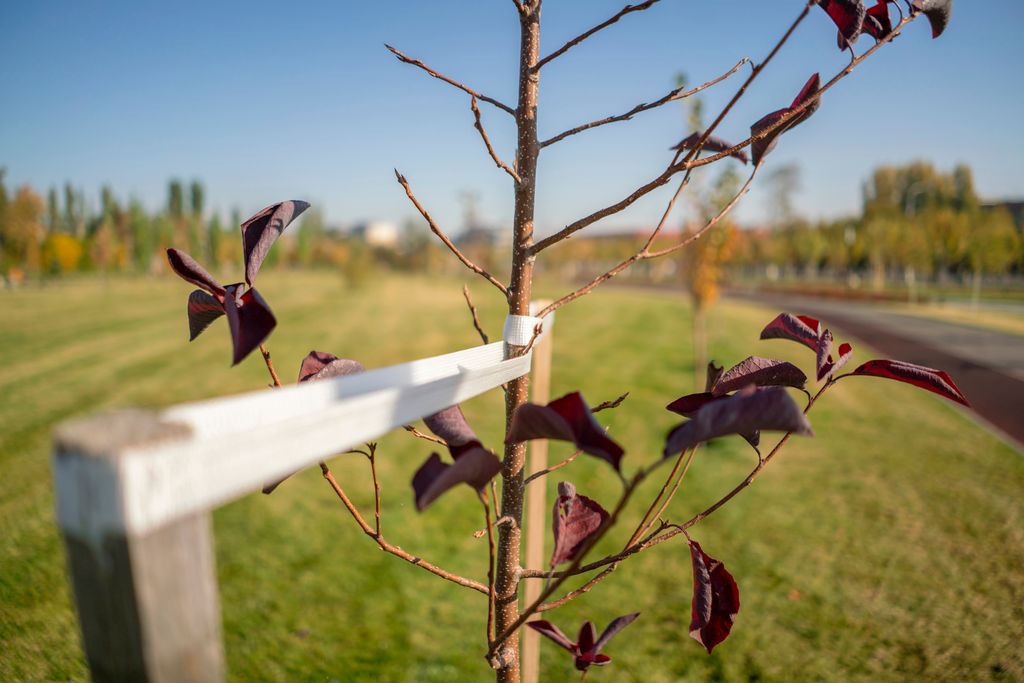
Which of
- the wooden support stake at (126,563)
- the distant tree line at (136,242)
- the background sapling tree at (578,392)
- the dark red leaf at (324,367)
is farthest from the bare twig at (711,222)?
the distant tree line at (136,242)

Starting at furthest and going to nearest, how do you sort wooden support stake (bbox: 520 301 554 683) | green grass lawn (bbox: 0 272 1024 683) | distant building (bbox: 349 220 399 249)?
1. distant building (bbox: 349 220 399 249)
2. green grass lawn (bbox: 0 272 1024 683)
3. wooden support stake (bbox: 520 301 554 683)

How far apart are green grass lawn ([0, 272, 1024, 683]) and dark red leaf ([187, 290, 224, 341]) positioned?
0.61m

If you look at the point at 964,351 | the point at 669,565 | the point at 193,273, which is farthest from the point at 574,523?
the point at 964,351

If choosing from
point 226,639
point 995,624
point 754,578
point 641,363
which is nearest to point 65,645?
point 226,639

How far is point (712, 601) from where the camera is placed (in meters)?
0.90

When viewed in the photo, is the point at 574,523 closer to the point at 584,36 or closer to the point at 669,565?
the point at 584,36

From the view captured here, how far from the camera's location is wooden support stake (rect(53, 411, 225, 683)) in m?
0.33

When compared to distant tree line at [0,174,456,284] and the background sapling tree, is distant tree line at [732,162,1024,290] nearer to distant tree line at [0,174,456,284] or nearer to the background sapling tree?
the background sapling tree

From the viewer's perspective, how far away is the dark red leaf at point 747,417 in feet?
1.80

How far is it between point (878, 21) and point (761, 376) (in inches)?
23.5

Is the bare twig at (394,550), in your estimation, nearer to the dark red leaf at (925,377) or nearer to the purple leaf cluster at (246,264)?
the purple leaf cluster at (246,264)

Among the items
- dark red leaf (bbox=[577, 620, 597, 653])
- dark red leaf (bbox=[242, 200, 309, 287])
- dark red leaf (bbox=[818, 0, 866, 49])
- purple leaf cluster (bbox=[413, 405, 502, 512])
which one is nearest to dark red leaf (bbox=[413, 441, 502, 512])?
purple leaf cluster (bbox=[413, 405, 502, 512])

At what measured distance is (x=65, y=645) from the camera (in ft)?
7.61

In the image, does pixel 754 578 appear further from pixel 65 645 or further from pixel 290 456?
pixel 290 456
